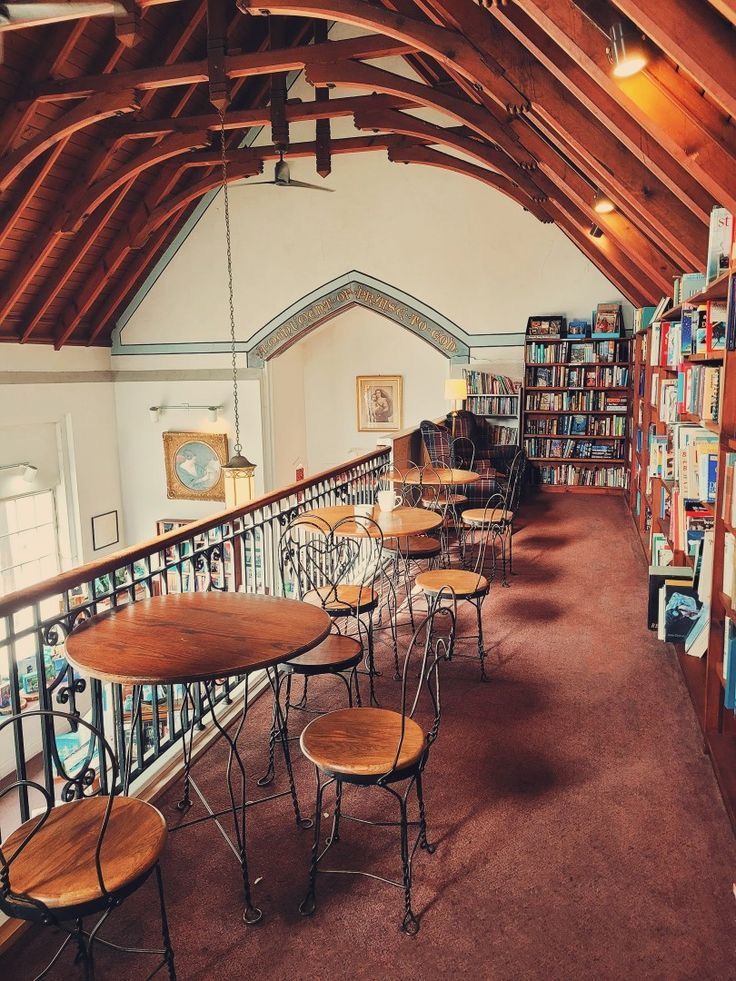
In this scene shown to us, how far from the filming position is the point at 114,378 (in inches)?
456

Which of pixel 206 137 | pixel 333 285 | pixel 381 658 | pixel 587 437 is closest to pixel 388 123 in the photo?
pixel 206 137

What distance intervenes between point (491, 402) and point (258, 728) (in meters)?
6.77

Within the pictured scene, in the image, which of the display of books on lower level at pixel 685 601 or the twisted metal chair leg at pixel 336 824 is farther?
the display of books on lower level at pixel 685 601

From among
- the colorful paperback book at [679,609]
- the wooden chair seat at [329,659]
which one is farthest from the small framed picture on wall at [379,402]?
the wooden chair seat at [329,659]

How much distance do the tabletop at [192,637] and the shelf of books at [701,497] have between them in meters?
1.70

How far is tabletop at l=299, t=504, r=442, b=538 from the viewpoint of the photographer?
404 centimetres

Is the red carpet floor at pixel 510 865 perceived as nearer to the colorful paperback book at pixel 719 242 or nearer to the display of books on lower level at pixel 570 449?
the colorful paperback book at pixel 719 242

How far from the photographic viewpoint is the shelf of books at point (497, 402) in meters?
9.33

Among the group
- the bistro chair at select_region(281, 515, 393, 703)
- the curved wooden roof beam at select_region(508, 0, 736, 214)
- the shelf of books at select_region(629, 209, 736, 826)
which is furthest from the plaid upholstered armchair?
the curved wooden roof beam at select_region(508, 0, 736, 214)

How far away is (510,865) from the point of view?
249 cm

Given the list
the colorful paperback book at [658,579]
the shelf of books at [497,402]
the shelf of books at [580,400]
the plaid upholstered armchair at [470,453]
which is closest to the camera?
the colorful paperback book at [658,579]

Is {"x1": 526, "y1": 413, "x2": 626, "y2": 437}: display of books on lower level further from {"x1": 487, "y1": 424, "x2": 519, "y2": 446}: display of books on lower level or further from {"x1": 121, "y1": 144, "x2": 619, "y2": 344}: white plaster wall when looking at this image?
{"x1": 121, "y1": 144, "x2": 619, "y2": 344}: white plaster wall

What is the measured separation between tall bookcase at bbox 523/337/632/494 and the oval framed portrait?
472 cm

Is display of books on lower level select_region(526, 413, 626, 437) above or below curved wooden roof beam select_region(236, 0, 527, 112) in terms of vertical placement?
below
